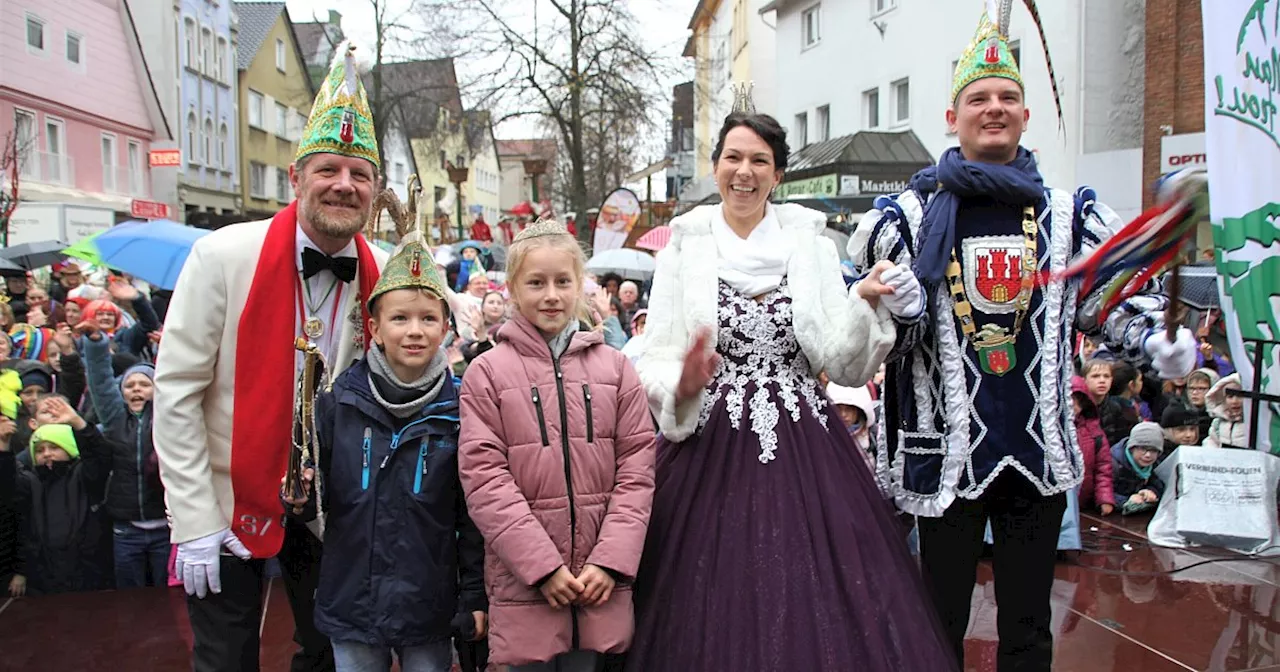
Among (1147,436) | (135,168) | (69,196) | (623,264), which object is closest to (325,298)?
(1147,436)

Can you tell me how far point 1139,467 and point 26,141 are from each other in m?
21.2

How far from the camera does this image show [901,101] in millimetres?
18016

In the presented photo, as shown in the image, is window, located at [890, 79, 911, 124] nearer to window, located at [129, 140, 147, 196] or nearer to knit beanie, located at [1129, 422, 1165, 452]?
knit beanie, located at [1129, 422, 1165, 452]

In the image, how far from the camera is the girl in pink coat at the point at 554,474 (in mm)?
2463

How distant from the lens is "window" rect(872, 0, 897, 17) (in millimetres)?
17797

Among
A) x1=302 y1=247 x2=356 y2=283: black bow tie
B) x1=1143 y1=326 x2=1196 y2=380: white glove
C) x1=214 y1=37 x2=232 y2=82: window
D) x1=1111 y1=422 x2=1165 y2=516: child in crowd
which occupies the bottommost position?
x1=1111 y1=422 x2=1165 y2=516: child in crowd

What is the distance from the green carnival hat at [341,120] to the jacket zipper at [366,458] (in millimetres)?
763

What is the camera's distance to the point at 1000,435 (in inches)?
104

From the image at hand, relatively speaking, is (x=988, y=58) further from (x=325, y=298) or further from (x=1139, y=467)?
(x=1139, y=467)

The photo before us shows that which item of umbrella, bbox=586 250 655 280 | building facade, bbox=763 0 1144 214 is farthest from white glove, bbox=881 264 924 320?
umbrella, bbox=586 250 655 280

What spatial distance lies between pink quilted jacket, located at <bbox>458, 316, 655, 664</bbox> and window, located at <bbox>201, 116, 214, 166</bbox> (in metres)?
31.4

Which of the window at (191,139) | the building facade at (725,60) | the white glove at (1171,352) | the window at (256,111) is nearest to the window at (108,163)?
the window at (191,139)

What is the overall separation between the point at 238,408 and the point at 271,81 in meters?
37.0

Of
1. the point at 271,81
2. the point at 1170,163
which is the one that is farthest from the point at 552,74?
the point at 271,81
